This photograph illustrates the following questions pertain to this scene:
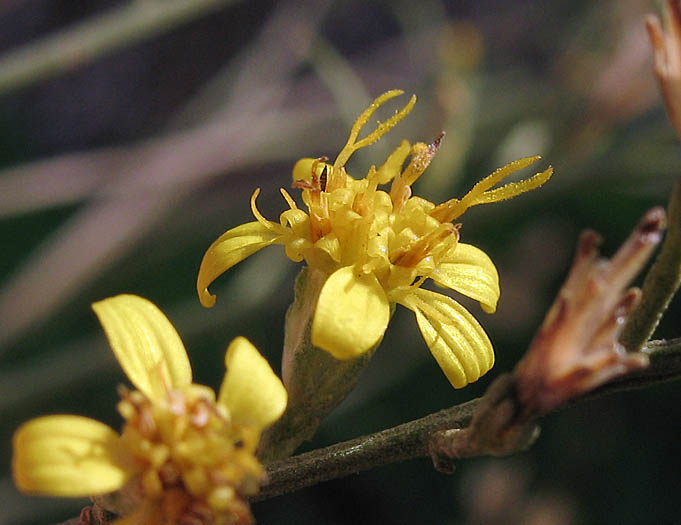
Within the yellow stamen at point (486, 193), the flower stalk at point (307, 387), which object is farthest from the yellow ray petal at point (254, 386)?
the yellow stamen at point (486, 193)

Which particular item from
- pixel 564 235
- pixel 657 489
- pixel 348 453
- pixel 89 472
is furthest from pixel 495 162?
pixel 89 472

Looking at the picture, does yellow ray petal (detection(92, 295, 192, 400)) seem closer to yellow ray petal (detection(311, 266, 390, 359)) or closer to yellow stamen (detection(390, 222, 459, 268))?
yellow ray petal (detection(311, 266, 390, 359))

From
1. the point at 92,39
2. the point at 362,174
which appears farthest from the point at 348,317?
the point at 362,174

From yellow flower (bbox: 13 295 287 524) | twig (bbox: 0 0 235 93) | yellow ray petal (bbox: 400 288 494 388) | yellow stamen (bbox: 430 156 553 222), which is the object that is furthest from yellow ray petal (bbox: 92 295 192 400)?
twig (bbox: 0 0 235 93)

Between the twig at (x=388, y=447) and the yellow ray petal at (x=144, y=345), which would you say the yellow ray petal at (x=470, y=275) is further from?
the yellow ray petal at (x=144, y=345)

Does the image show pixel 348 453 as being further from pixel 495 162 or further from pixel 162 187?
pixel 162 187
